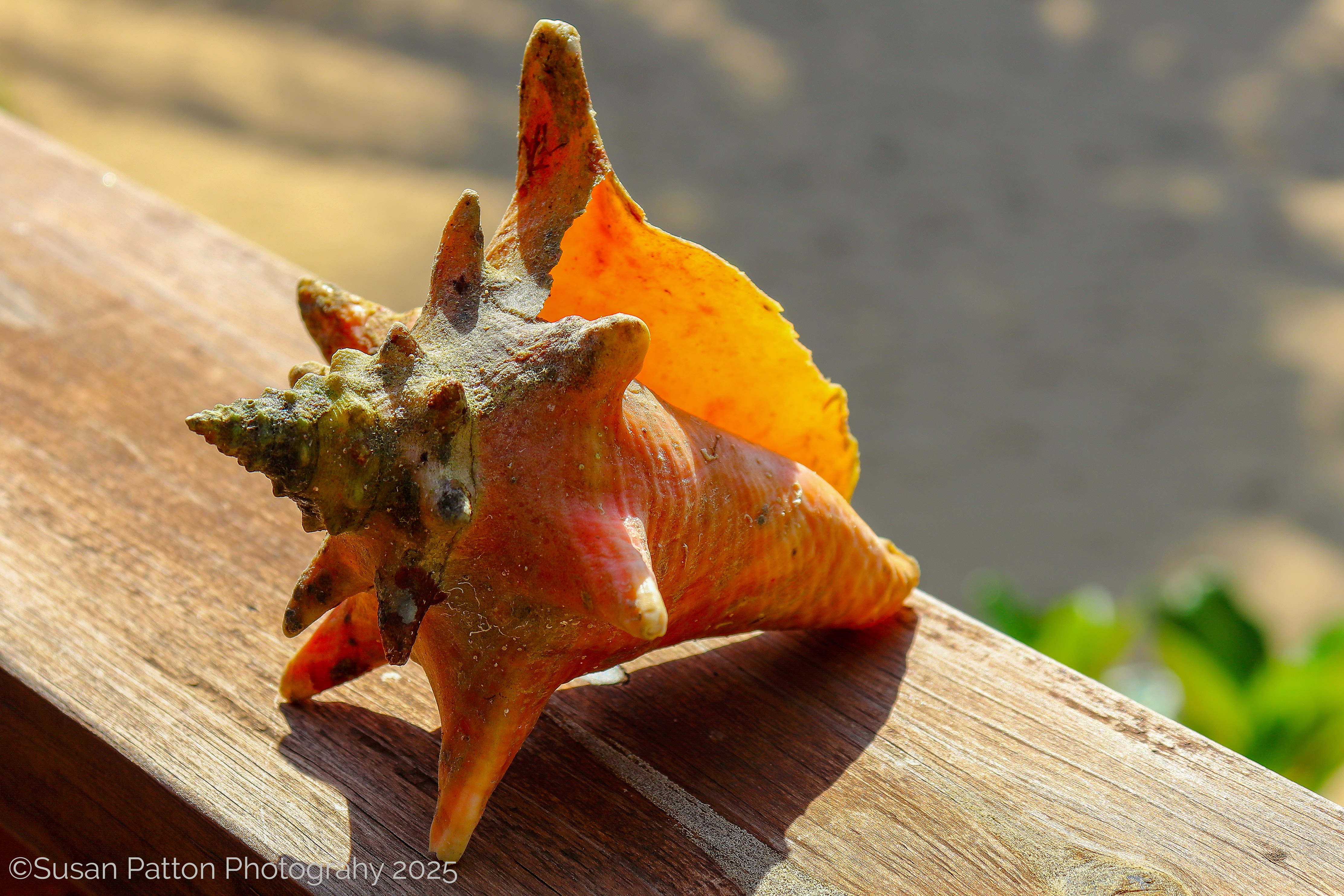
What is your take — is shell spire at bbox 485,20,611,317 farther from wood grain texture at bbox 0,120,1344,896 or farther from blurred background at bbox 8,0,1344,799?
blurred background at bbox 8,0,1344,799

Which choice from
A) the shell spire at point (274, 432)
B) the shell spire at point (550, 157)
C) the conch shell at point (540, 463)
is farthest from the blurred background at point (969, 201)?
the shell spire at point (274, 432)

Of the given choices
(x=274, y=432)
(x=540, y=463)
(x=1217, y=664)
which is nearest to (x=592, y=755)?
(x=540, y=463)

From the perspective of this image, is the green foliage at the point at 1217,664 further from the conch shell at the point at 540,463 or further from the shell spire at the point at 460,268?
the shell spire at the point at 460,268

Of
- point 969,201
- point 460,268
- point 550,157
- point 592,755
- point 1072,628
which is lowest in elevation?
point 592,755

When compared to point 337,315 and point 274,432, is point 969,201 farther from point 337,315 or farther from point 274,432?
point 274,432

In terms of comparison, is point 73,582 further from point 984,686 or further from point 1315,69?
point 1315,69

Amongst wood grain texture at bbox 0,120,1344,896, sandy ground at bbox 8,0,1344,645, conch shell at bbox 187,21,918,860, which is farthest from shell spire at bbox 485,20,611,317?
sandy ground at bbox 8,0,1344,645
